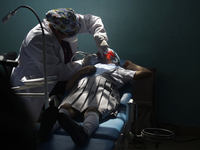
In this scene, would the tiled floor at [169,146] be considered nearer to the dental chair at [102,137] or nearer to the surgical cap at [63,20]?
the dental chair at [102,137]

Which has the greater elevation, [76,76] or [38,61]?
[38,61]

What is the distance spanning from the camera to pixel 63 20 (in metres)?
1.92

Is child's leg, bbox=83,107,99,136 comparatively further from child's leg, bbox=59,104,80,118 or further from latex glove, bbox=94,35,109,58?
latex glove, bbox=94,35,109,58

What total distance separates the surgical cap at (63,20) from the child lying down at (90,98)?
1.34 ft

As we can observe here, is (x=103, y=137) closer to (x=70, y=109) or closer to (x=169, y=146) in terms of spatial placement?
(x=70, y=109)

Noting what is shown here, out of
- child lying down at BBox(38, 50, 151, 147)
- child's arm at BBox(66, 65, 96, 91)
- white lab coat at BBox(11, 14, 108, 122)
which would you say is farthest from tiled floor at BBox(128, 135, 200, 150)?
white lab coat at BBox(11, 14, 108, 122)

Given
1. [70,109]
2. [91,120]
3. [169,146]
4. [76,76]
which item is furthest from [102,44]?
[169,146]

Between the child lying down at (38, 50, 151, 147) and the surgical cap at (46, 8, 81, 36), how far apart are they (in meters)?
0.41

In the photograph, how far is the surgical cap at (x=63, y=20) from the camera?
192cm

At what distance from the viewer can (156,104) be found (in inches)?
107

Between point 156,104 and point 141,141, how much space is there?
1.75 ft

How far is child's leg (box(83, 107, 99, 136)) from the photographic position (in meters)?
1.23

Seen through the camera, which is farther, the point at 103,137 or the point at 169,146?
the point at 169,146

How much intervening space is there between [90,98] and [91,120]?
330 mm
